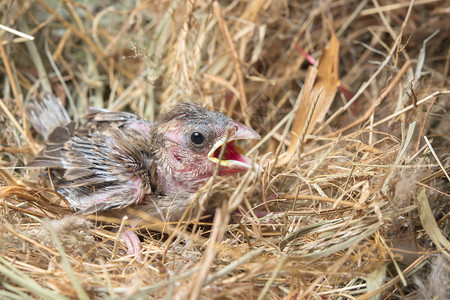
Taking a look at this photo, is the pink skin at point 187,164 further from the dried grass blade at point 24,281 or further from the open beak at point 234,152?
the dried grass blade at point 24,281

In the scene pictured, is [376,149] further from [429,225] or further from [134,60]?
[134,60]

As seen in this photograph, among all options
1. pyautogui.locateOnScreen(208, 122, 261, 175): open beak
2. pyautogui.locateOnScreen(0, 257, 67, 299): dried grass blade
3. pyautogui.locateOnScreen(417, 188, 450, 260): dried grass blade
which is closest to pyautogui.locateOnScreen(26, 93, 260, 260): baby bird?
pyautogui.locateOnScreen(208, 122, 261, 175): open beak

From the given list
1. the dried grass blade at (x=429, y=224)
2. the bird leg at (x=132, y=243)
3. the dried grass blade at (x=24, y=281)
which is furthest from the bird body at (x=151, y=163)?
the dried grass blade at (x=429, y=224)

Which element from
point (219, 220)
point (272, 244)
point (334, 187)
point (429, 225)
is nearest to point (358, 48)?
point (334, 187)

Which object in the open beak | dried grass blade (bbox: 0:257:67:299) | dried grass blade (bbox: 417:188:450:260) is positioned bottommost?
dried grass blade (bbox: 417:188:450:260)

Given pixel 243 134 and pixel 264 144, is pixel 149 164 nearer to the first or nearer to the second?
pixel 243 134


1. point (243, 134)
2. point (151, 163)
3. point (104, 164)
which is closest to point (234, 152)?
point (243, 134)

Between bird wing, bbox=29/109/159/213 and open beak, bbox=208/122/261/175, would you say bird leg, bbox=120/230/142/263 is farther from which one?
open beak, bbox=208/122/261/175
